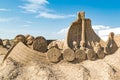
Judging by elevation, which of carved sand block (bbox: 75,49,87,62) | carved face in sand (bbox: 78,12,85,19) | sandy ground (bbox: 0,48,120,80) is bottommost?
sandy ground (bbox: 0,48,120,80)

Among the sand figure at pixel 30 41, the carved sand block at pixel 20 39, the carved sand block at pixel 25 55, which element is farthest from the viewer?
the carved sand block at pixel 20 39

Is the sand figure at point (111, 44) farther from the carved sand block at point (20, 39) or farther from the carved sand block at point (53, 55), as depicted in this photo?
the carved sand block at point (20, 39)

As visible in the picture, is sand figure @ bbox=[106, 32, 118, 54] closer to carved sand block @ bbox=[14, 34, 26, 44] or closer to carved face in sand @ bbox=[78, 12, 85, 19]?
carved face in sand @ bbox=[78, 12, 85, 19]

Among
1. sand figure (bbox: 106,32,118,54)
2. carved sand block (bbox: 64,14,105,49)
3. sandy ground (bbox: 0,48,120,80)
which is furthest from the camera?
carved sand block (bbox: 64,14,105,49)

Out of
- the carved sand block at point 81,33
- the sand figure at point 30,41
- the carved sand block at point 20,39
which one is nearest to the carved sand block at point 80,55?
the carved sand block at point 81,33

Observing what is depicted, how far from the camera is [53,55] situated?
1441cm

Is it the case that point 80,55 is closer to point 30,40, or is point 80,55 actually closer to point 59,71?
point 59,71

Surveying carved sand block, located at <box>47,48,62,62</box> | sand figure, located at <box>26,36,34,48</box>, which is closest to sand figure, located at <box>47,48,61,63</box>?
carved sand block, located at <box>47,48,62,62</box>

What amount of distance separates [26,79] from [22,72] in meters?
0.61

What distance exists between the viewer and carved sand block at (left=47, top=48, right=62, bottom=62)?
1435cm

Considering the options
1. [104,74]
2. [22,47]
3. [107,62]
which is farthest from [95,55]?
[22,47]

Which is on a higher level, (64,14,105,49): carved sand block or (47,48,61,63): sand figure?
(64,14,105,49): carved sand block

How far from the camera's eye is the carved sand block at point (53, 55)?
14.4 metres

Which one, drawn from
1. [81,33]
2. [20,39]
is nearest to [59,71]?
[20,39]
